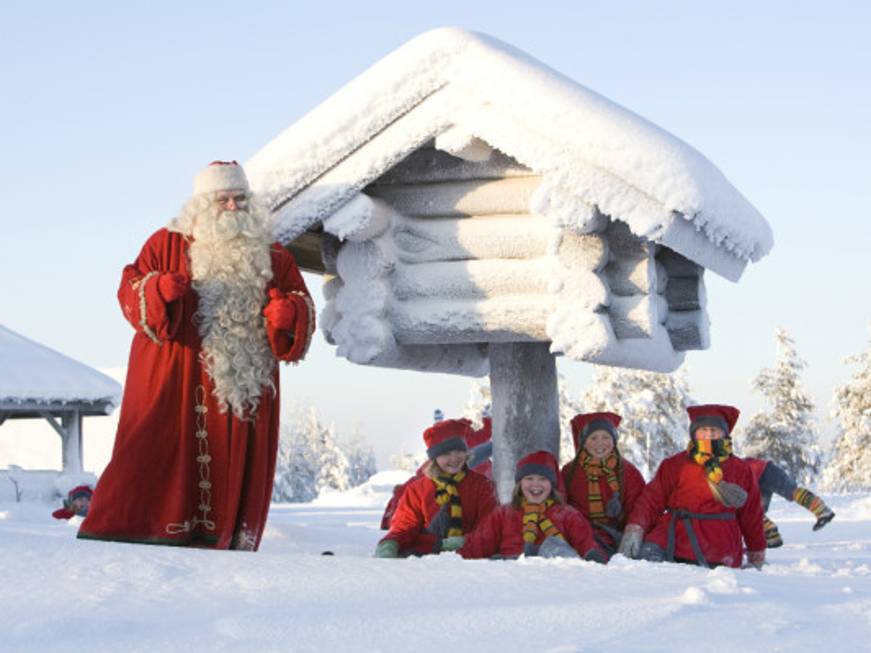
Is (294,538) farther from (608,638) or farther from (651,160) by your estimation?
(608,638)

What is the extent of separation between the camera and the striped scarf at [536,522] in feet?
21.2

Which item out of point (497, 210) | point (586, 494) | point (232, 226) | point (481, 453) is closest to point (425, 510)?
point (586, 494)

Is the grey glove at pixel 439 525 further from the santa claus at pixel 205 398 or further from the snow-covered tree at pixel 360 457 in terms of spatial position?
the snow-covered tree at pixel 360 457

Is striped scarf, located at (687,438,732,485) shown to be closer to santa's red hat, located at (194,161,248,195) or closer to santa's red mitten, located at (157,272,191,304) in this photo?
santa's red hat, located at (194,161,248,195)

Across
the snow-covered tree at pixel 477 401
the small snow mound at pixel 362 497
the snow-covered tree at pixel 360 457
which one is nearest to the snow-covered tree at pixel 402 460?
the snow-covered tree at pixel 360 457

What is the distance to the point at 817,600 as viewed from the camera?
4.22 metres

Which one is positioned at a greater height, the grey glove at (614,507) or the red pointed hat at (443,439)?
the red pointed hat at (443,439)

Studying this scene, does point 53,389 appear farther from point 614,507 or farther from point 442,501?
point 614,507

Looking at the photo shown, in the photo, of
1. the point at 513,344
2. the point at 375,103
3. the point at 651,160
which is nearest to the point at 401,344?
the point at 513,344

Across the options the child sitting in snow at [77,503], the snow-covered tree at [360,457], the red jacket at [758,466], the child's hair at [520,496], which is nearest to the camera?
the child's hair at [520,496]

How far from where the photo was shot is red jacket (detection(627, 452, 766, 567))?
23.0 feet

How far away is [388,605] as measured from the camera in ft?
12.2

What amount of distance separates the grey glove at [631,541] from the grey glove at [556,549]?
61cm

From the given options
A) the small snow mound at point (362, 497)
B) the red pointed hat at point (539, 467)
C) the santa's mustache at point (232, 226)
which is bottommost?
the small snow mound at point (362, 497)
